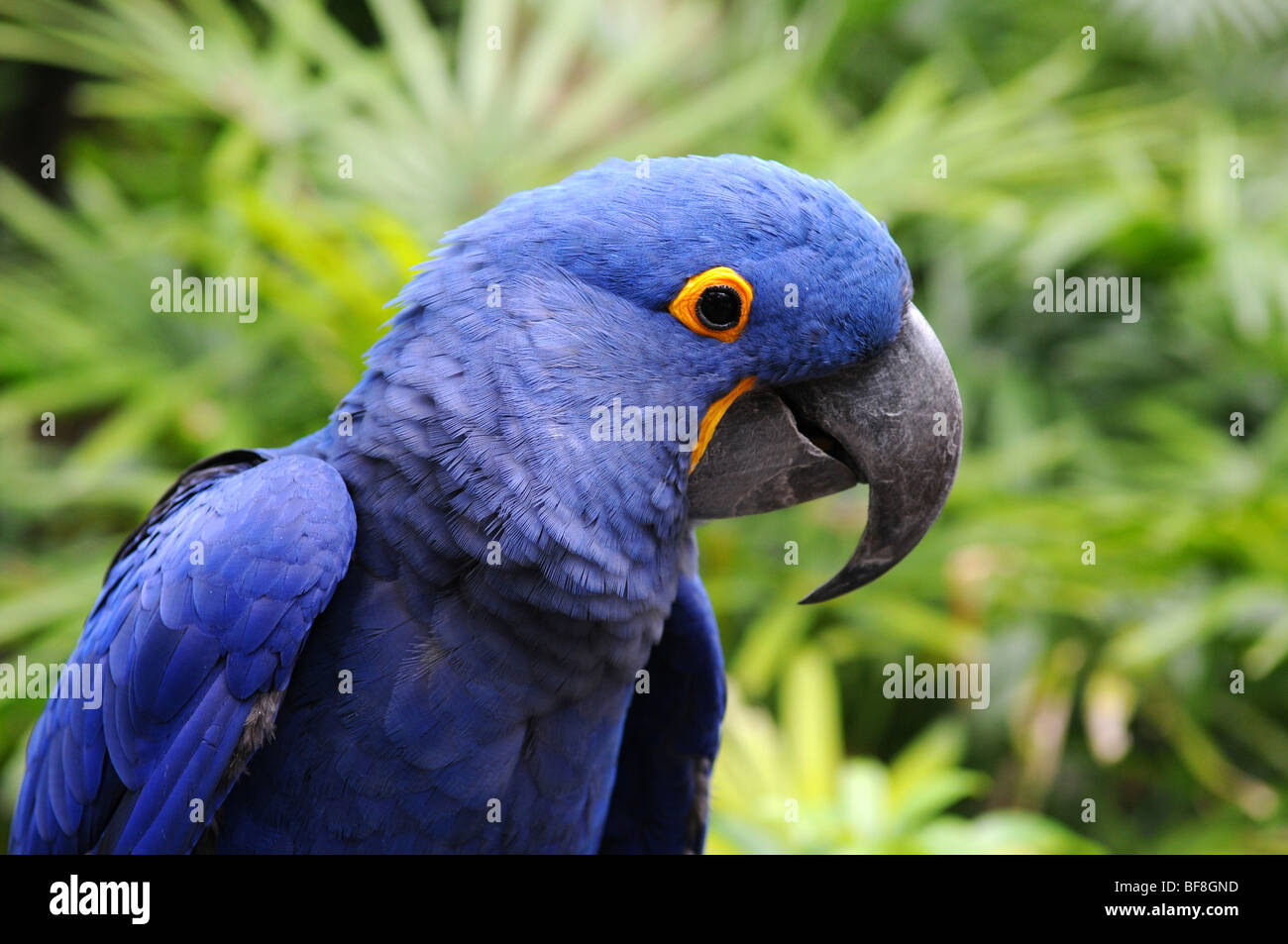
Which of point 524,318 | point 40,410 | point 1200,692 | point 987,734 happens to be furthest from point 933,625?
point 40,410

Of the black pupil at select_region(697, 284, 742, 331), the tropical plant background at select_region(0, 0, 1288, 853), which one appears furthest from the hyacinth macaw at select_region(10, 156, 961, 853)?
the tropical plant background at select_region(0, 0, 1288, 853)

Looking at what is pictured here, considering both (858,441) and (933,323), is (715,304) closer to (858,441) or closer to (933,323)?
(858,441)

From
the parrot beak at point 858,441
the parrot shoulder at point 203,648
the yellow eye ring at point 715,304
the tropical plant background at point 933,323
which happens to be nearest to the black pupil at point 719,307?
the yellow eye ring at point 715,304

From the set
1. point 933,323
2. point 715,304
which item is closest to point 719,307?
point 715,304

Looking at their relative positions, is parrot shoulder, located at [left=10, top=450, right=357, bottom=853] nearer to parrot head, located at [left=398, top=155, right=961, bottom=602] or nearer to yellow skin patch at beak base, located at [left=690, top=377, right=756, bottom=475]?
parrot head, located at [left=398, top=155, right=961, bottom=602]

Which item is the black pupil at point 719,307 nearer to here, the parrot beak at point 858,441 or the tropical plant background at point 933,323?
the parrot beak at point 858,441

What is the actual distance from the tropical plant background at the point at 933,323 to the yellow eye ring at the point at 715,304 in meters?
1.17

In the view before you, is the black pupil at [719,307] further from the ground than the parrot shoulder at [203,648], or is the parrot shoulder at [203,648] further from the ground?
the black pupil at [719,307]

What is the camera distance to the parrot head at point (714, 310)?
4.28 feet

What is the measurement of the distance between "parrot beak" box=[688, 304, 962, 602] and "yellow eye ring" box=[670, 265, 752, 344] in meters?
0.12

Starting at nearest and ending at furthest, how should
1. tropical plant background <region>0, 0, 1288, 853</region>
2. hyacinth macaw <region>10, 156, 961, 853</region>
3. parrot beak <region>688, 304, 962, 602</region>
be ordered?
hyacinth macaw <region>10, 156, 961, 853</region> < parrot beak <region>688, 304, 962, 602</region> < tropical plant background <region>0, 0, 1288, 853</region>

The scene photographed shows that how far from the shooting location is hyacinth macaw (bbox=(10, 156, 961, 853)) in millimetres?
1293

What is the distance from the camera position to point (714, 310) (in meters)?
1.33
